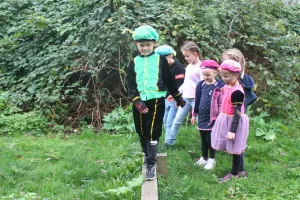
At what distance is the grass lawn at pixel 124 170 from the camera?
15.4 ft

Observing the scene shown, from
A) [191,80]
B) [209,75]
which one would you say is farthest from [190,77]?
[209,75]

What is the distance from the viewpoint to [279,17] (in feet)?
33.4

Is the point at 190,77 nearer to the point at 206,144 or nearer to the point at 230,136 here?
the point at 206,144

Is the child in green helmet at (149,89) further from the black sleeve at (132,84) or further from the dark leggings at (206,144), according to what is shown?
the dark leggings at (206,144)

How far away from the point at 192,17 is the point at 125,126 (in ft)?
8.81

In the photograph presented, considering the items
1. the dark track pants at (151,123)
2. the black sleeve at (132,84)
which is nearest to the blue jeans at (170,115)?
the dark track pants at (151,123)

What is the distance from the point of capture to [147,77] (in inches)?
180

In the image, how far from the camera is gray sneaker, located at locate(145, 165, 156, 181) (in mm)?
4456

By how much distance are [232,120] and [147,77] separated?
1.18 metres

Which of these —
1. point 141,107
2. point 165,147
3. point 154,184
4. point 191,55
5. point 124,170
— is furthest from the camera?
point 165,147

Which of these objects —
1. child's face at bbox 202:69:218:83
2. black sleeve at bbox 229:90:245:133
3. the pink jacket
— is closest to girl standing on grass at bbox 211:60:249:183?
black sleeve at bbox 229:90:245:133

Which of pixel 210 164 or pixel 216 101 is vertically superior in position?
pixel 216 101

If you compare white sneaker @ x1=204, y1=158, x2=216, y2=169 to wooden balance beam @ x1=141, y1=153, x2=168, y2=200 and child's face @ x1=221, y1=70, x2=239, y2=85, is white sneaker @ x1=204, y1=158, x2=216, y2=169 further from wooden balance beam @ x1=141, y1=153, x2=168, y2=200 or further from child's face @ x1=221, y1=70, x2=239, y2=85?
child's face @ x1=221, y1=70, x2=239, y2=85

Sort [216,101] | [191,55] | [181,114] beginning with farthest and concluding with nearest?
[181,114] < [191,55] < [216,101]
